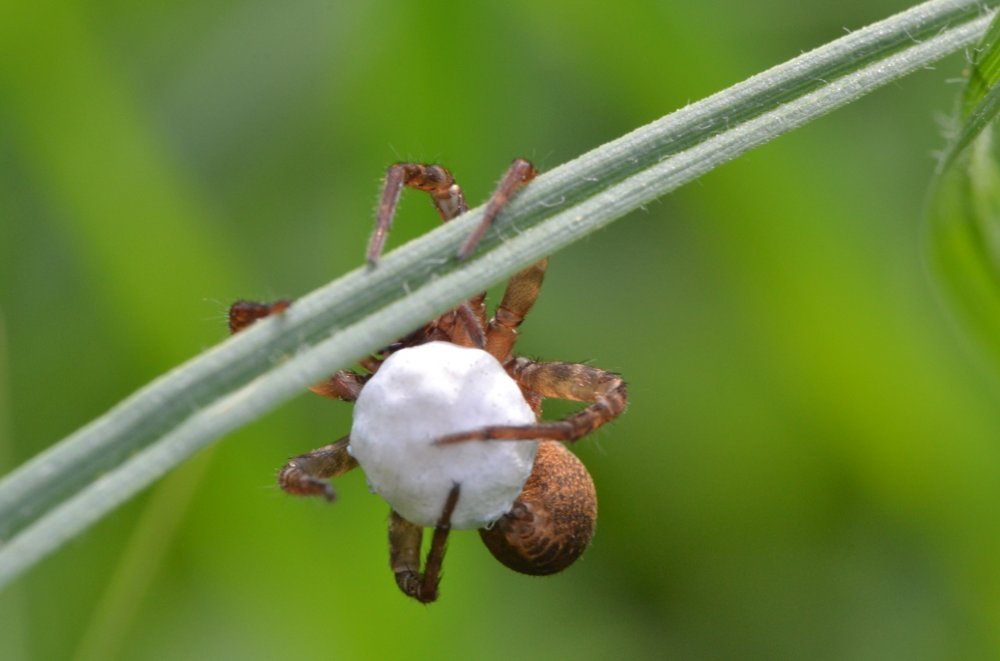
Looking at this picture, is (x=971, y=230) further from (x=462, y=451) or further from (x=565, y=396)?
(x=462, y=451)

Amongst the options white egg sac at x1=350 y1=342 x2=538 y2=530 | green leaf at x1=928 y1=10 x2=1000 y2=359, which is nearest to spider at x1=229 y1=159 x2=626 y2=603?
white egg sac at x1=350 y1=342 x2=538 y2=530

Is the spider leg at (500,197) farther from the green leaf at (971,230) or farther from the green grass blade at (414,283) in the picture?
the green leaf at (971,230)

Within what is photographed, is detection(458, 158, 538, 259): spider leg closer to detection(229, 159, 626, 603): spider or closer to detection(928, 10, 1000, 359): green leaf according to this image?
detection(229, 159, 626, 603): spider

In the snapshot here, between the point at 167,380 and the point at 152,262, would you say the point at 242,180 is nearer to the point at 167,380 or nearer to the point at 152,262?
the point at 152,262

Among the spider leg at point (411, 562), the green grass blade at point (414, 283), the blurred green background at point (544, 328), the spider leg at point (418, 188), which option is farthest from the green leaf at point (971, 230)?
the spider leg at point (411, 562)

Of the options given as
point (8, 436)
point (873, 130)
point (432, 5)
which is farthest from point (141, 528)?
point (873, 130)

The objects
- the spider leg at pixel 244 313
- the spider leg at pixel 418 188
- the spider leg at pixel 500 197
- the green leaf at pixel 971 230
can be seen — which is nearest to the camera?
the spider leg at pixel 500 197
